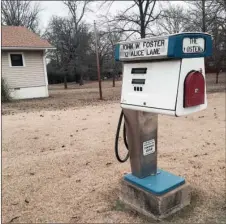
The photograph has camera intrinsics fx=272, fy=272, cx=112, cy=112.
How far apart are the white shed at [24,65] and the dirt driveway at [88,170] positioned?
8697 millimetres

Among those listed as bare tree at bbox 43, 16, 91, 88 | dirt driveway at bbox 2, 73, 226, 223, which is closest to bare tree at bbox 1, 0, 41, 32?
bare tree at bbox 43, 16, 91, 88

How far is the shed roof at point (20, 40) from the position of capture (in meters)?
14.4

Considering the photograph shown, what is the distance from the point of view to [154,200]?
91.6 inches

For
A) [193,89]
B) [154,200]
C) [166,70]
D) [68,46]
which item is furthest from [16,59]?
[68,46]

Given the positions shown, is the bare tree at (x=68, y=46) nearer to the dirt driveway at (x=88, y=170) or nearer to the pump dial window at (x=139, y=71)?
the dirt driveway at (x=88, y=170)

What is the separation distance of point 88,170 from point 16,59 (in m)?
12.8

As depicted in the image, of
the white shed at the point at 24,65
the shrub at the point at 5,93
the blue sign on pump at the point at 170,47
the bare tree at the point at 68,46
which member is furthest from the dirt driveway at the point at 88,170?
the bare tree at the point at 68,46

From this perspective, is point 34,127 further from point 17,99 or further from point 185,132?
point 17,99

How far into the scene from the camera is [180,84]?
1.84m

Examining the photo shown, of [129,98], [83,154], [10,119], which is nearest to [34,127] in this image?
[10,119]

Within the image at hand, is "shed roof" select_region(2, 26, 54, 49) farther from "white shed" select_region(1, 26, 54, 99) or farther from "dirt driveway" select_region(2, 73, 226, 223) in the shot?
"dirt driveway" select_region(2, 73, 226, 223)

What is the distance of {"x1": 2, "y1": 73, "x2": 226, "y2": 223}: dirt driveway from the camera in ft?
8.49

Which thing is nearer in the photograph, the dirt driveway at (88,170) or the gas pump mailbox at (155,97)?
the gas pump mailbox at (155,97)

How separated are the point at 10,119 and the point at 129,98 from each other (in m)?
6.40
